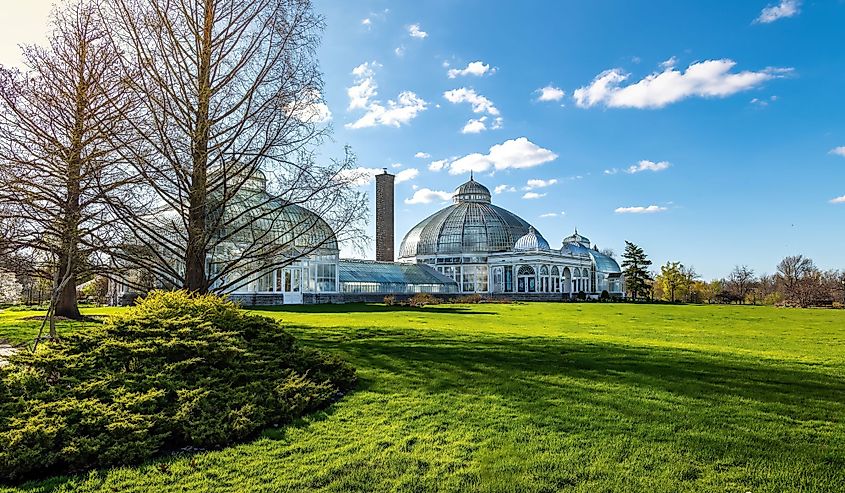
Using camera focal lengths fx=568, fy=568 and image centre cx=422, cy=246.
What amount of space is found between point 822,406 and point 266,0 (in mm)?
12568

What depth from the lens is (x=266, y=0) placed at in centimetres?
1241

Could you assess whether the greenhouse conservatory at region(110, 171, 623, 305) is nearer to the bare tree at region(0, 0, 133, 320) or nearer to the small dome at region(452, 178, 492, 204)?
the small dome at region(452, 178, 492, 204)

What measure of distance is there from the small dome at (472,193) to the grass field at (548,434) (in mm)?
71853

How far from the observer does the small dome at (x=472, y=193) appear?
83062 millimetres

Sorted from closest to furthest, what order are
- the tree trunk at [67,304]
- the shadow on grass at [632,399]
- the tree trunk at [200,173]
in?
the shadow on grass at [632,399]
the tree trunk at [200,173]
the tree trunk at [67,304]

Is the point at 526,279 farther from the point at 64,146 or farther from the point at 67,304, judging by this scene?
the point at 64,146

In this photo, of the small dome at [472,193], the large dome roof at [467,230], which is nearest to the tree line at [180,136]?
the large dome roof at [467,230]

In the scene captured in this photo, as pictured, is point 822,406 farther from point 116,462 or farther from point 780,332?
point 780,332

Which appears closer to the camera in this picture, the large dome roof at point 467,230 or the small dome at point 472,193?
the large dome roof at point 467,230

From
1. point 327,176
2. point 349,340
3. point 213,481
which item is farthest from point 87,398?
point 349,340

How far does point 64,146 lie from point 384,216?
55345mm

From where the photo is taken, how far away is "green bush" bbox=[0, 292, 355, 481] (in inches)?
227

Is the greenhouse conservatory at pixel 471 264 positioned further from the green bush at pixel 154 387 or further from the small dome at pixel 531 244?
the green bush at pixel 154 387

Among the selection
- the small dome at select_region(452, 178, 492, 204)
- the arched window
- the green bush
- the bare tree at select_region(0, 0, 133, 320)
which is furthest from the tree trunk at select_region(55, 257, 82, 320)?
the small dome at select_region(452, 178, 492, 204)
